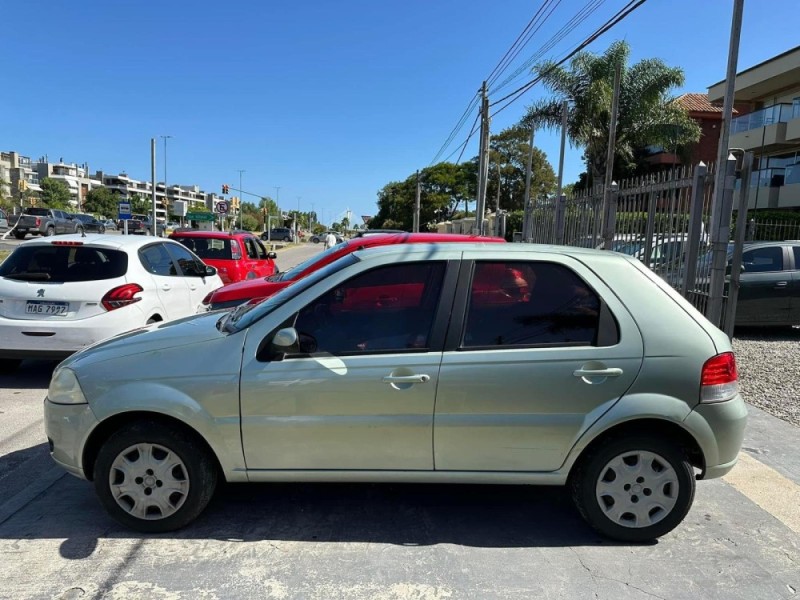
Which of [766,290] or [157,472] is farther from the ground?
[766,290]

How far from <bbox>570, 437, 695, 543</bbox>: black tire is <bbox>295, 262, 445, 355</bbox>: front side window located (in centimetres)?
119

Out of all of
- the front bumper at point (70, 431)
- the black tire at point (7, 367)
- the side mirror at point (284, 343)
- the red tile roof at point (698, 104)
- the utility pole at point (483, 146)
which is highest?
the red tile roof at point (698, 104)

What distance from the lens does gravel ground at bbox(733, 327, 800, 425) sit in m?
6.22

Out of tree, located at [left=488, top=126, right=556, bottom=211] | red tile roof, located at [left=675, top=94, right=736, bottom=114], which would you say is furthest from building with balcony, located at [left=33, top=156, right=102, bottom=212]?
red tile roof, located at [left=675, top=94, right=736, bottom=114]

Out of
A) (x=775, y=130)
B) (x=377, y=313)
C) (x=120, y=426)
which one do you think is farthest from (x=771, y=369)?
(x=775, y=130)

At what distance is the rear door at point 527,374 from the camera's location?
10.4ft

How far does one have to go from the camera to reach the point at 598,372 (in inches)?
125

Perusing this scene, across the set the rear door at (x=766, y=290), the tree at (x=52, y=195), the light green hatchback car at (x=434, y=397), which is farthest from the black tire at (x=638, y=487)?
the tree at (x=52, y=195)

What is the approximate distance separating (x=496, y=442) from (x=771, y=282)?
8.10 m

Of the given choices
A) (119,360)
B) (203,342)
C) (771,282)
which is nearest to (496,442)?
(203,342)

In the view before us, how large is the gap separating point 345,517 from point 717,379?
7.55ft

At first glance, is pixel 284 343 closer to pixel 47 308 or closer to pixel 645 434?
pixel 645 434

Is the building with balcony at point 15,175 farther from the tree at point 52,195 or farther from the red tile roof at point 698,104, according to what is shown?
the red tile roof at point 698,104

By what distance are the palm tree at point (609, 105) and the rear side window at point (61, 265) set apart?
22201mm
